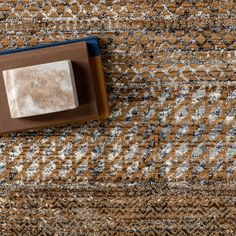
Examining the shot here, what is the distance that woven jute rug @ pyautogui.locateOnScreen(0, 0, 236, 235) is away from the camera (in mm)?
Result: 879

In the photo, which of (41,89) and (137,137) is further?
(137,137)

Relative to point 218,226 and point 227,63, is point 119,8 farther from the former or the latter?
point 218,226

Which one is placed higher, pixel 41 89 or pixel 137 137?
pixel 41 89

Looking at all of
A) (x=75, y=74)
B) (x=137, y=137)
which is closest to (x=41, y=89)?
(x=75, y=74)

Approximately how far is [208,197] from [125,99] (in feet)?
1.11

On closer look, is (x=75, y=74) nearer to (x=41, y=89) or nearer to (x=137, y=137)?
(x=41, y=89)

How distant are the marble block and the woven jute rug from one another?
0.36 feet

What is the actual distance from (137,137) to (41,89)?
273mm

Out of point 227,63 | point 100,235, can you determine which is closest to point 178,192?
point 100,235

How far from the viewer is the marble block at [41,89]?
31.4 inches

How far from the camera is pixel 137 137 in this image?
2.97 ft

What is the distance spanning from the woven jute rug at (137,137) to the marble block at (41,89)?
0.11m

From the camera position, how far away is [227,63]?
2.91ft

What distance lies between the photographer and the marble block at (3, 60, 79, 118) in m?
0.80
